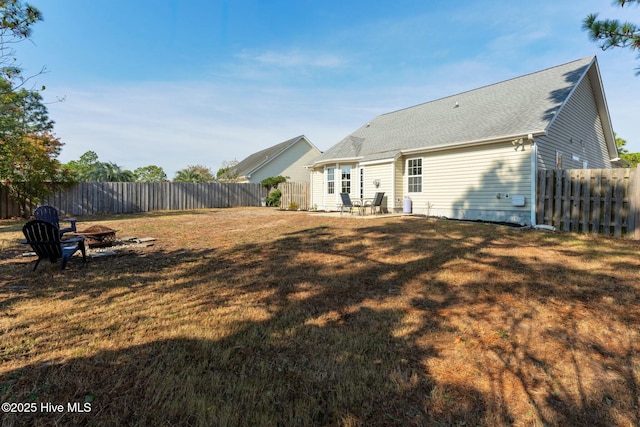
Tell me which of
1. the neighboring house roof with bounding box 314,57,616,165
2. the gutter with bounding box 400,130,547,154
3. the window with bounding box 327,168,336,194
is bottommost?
the window with bounding box 327,168,336,194

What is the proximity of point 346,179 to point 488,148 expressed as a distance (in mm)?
7911

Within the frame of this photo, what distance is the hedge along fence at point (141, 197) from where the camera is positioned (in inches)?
701

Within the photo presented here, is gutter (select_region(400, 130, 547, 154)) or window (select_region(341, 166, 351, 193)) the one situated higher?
gutter (select_region(400, 130, 547, 154))

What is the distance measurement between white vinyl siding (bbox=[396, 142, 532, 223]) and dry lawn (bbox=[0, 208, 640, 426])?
569 cm

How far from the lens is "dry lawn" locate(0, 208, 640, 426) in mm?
2064

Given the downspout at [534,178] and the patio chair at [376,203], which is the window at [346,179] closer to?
the patio chair at [376,203]

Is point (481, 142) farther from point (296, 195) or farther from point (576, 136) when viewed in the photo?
point (296, 195)

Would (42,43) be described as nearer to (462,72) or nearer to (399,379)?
(399,379)

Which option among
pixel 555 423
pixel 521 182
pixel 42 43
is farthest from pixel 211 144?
pixel 555 423

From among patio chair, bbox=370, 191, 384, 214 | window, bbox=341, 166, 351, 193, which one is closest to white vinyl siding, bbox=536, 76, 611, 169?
patio chair, bbox=370, 191, 384, 214

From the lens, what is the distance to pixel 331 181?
1867 cm

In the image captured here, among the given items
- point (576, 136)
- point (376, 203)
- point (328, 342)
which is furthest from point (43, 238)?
point (576, 136)

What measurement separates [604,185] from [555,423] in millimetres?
9366

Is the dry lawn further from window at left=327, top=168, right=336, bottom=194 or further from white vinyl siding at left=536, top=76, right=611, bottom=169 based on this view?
window at left=327, top=168, right=336, bottom=194
